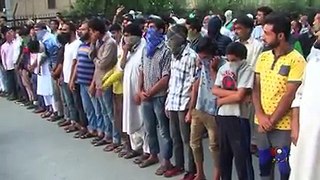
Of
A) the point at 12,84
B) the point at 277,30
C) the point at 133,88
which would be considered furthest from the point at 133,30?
the point at 12,84

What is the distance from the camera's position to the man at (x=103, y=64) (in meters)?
7.68

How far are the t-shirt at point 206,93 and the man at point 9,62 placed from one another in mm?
7456

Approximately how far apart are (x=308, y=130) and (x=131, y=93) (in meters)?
3.40

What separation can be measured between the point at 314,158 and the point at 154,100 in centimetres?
290

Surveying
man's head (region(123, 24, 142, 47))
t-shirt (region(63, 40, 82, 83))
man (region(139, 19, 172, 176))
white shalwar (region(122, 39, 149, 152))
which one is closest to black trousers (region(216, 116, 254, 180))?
man (region(139, 19, 172, 176))

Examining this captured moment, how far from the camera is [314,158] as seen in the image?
417cm

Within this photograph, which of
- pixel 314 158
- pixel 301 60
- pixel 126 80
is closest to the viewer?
pixel 314 158

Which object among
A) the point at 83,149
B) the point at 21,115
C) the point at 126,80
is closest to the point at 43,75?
the point at 21,115

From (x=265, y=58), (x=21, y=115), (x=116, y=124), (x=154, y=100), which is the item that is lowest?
(x=21, y=115)

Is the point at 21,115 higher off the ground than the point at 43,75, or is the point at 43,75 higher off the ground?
the point at 43,75

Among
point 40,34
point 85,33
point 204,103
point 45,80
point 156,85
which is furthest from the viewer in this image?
point 40,34

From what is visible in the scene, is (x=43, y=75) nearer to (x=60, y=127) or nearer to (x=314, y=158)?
(x=60, y=127)

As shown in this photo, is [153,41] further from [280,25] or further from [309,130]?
[309,130]

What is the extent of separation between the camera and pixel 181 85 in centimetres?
620
